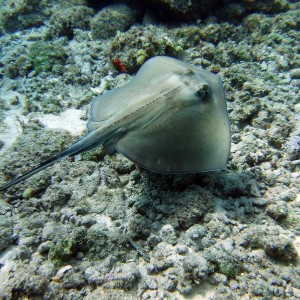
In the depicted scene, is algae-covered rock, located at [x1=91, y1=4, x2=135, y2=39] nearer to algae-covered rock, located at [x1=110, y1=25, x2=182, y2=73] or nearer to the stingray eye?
algae-covered rock, located at [x1=110, y1=25, x2=182, y2=73]

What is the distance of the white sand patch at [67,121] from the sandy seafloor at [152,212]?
2 cm

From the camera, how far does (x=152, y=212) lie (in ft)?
10.9

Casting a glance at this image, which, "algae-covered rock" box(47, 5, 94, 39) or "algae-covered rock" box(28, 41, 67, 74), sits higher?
"algae-covered rock" box(47, 5, 94, 39)

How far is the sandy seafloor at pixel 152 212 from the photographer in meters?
2.70

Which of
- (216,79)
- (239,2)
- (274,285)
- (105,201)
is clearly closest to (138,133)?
(105,201)

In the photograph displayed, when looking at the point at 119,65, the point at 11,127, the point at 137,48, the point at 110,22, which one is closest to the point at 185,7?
the point at 110,22

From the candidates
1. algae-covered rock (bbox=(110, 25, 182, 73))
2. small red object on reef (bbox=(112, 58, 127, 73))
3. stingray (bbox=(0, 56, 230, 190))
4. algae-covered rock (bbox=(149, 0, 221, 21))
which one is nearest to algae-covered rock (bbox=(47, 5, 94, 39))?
algae-covered rock (bbox=(149, 0, 221, 21))

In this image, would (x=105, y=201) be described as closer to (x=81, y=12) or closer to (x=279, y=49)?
(x=279, y=49)

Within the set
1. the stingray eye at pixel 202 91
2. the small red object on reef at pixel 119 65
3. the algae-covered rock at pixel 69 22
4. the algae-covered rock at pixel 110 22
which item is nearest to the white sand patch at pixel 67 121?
the small red object on reef at pixel 119 65

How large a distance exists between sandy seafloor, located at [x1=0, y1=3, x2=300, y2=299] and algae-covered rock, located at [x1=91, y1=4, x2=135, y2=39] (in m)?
2.35

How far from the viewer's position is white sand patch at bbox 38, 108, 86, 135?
4.59 metres

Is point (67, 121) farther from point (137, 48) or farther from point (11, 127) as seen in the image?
point (137, 48)

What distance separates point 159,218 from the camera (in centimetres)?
325

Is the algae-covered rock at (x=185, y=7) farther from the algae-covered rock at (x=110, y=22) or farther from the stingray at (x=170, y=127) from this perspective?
the stingray at (x=170, y=127)
